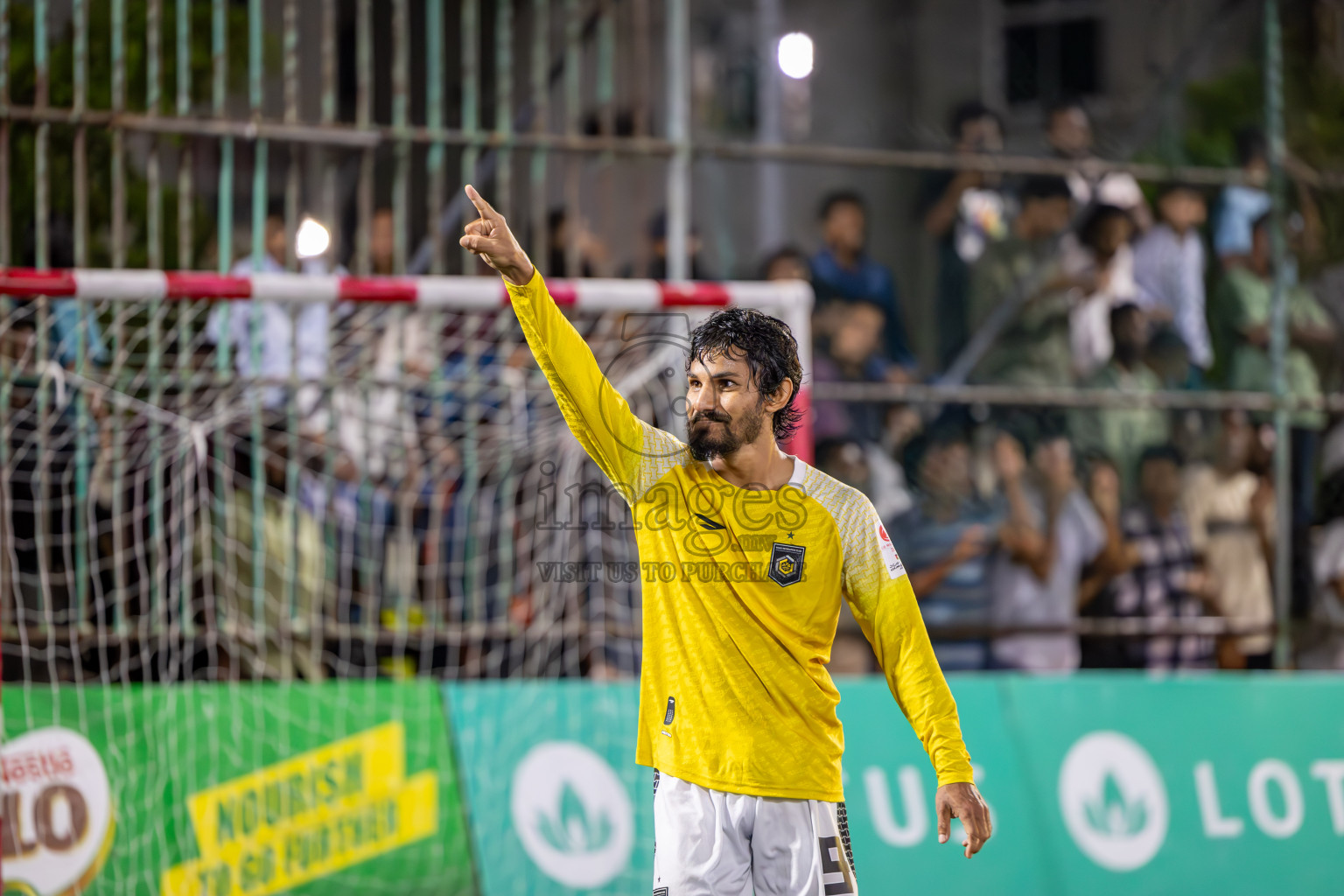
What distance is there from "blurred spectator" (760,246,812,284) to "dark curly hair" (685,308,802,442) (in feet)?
14.6

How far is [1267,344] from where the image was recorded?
8.15 meters

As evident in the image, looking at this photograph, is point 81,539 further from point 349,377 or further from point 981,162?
point 981,162

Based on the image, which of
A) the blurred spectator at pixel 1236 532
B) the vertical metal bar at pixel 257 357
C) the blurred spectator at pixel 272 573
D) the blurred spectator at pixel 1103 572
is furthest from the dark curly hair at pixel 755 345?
the blurred spectator at pixel 1236 532

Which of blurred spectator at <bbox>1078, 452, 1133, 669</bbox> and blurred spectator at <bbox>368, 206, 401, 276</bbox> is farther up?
blurred spectator at <bbox>368, 206, 401, 276</bbox>

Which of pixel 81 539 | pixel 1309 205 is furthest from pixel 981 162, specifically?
pixel 81 539

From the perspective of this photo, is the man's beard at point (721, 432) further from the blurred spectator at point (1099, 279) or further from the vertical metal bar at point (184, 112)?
the blurred spectator at point (1099, 279)

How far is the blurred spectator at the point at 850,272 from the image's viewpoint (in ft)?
25.8

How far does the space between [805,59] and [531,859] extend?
6.21 m

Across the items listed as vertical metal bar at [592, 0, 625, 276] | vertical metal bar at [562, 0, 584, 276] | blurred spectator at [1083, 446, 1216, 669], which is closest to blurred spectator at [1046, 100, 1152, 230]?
blurred spectator at [1083, 446, 1216, 669]

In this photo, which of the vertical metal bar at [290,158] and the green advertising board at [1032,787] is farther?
the vertical metal bar at [290,158]

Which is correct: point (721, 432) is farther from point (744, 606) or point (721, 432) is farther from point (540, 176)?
point (540, 176)

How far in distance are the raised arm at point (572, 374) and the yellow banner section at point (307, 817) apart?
8.35 ft

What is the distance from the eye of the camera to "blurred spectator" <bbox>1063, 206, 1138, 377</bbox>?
812cm

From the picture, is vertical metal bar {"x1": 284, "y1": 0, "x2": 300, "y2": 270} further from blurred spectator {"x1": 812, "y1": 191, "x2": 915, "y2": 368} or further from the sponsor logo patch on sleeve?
the sponsor logo patch on sleeve
